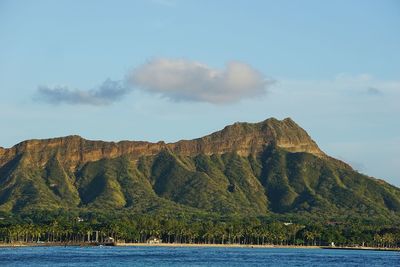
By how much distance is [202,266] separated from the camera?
194 metres

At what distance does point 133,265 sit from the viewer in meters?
194

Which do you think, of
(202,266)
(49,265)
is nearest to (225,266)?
(202,266)

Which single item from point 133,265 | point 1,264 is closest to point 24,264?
point 1,264

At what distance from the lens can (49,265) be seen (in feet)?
624

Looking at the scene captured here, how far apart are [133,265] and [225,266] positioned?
63.1 ft

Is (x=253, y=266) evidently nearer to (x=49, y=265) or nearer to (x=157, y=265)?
(x=157, y=265)

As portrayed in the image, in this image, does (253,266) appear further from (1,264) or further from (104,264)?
(1,264)

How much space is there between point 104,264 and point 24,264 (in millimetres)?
16448

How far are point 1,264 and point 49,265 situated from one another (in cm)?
1084

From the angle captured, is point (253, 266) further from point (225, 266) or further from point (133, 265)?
point (133, 265)

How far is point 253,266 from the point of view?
200m

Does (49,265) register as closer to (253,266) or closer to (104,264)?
(104,264)

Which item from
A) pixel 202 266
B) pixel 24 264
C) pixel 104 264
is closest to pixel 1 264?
pixel 24 264

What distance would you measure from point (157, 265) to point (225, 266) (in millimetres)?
14189
